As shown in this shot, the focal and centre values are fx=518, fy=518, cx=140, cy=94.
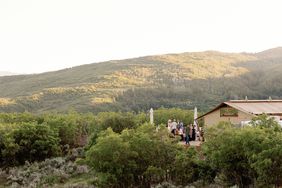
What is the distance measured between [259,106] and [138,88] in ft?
387

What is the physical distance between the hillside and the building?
6692 centimetres

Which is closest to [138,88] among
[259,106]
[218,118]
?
[218,118]

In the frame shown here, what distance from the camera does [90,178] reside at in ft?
102

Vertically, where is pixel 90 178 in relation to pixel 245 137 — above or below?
below

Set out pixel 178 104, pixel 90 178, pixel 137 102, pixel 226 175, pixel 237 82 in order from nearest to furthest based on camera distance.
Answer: pixel 226 175, pixel 90 178, pixel 178 104, pixel 137 102, pixel 237 82

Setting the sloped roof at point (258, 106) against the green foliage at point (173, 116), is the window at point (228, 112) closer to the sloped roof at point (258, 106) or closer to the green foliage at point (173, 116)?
the sloped roof at point (258, 106)

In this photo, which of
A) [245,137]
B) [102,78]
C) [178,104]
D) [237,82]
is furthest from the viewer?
[102,78]

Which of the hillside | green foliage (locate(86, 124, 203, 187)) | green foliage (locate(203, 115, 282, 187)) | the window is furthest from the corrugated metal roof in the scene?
the hillside

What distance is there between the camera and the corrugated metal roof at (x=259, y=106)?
102 ft

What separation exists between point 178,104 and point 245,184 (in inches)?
3723

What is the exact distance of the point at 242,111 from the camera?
31234 mm

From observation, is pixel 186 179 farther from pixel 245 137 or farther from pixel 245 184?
pixel 245 137

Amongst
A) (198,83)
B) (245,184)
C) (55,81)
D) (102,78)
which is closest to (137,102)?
(198,83)

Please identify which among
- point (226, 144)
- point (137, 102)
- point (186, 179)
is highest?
point (226, 144)
